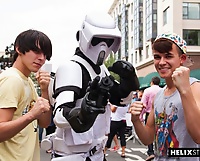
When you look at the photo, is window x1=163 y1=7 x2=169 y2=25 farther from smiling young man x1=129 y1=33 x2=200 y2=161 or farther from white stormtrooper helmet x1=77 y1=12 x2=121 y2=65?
white stormtrooper helmet x1=77 y1=12 x2=121 y2=65

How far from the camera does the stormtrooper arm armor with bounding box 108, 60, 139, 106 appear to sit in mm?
2473

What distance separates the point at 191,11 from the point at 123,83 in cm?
2733

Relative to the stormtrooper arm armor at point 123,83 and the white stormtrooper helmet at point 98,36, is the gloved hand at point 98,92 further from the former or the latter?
the white stormtrooper helmet at point 98,36

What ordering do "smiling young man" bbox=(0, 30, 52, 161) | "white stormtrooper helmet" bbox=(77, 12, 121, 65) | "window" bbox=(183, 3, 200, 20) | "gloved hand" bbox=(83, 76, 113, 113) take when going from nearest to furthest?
"gloved hand" bbox=(83, 76, 113, 113) → "smiling young man" bbox=(0, 30, 52, 161) → "white stormtrooper helmet" bbox=(77, 12, 121, 65) → "window" bbox=(183, 3, 200, 20)

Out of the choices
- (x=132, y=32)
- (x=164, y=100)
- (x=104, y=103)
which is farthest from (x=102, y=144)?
(x=132, y=32)

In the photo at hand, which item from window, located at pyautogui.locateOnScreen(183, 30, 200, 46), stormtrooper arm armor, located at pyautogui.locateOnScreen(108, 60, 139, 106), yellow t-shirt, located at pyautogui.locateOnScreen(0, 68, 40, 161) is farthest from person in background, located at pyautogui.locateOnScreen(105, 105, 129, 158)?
window, located at pyautogui.locateOnScreen(183, 30, 200, 46)

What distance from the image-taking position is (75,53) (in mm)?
2793

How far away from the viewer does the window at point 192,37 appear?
28.4m

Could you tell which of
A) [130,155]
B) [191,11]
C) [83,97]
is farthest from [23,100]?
[191,11]

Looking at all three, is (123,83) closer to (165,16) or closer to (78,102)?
(78,102)

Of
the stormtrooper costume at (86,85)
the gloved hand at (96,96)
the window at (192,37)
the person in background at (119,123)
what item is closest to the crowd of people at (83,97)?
the stormtrooper costume at (86,85)

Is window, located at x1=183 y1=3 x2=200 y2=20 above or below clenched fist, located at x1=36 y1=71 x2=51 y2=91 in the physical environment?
above

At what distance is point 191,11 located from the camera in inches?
1123

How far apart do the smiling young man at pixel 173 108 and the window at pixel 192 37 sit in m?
26.5
